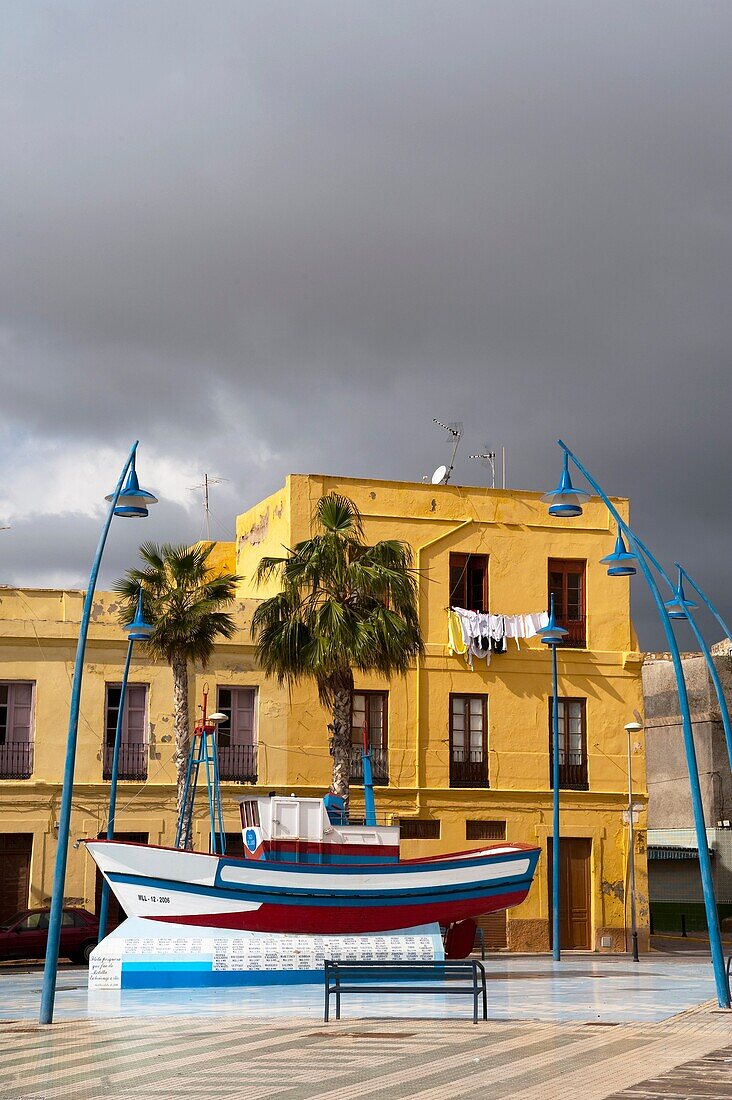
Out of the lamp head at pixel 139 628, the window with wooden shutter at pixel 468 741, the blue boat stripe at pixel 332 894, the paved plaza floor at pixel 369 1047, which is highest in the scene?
the lamp head at pixel 139 628

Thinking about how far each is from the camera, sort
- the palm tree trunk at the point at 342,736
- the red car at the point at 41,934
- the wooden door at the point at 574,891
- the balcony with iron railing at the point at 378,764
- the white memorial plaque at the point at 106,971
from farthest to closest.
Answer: the wooden door at the point at 574,891, the balcony with iron railing at the point at 378,764, the red car at the point at 41,934, the palm tree trunk at the point at 342,736, the white memorial plaque at the point at 106,971

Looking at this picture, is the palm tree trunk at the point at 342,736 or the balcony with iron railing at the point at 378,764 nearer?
the palm tree trunk at the point at 342,736

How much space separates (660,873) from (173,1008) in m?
32.1

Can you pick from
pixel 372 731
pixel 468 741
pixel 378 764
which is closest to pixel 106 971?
pixel 378 764

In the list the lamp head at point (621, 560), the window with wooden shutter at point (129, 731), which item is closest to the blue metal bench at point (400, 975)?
the lamp head at point (621, 560)

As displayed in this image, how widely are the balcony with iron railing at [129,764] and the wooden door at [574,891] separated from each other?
38.8 feet

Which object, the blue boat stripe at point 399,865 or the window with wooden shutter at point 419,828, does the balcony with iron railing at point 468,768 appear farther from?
the blue boat stripe at point 399,865

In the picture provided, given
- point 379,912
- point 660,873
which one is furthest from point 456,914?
point 660,873

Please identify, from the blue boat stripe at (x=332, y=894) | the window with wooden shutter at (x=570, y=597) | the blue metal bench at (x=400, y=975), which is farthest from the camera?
the window with wooden shutter at (x=570, y=597)

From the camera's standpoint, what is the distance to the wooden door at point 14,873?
34781 millimetres

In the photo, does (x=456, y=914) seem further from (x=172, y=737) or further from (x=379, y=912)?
(x=172, y=737)

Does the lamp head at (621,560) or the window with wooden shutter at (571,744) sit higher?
the lamp head at (621,560)

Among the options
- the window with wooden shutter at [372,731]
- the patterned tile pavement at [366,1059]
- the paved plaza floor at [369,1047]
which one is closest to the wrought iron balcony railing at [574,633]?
the window with wooden shutter at [372,731]

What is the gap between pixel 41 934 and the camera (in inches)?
1248
